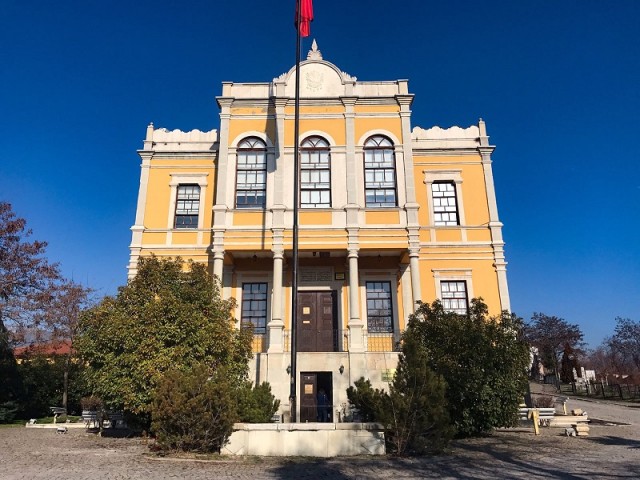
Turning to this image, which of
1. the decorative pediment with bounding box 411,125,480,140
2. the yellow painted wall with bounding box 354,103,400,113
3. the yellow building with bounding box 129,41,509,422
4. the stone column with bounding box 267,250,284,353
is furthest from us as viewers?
the decorative pediment with bounding box 411,125,480,140

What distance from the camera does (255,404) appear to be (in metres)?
12.1

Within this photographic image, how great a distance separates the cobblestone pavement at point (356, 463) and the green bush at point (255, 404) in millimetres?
1692

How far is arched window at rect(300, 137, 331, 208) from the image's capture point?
18547mm

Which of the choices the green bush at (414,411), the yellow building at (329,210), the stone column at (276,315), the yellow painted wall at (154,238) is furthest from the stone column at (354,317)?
the yellow painted wall at (154,238)

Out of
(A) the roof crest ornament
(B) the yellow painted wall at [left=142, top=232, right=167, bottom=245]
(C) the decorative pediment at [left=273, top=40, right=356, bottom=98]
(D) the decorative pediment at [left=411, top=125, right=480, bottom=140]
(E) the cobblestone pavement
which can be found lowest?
(E) the cobblestone pavement

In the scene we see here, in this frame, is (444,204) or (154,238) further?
(444,204)

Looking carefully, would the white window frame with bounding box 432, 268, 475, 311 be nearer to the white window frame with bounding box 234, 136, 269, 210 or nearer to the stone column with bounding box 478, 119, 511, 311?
the stone column with bounding box 478, 119, 511, 311

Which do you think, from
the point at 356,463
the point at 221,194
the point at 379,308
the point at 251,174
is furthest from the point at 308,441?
the point at 251,174

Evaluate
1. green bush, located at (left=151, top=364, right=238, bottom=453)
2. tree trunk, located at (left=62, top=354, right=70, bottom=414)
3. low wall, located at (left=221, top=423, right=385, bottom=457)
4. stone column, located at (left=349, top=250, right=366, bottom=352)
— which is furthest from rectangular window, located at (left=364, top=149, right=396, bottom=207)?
tree trunk, located at (left=62, top=354, right=70, bottom=414)

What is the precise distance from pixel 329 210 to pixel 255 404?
326 inches

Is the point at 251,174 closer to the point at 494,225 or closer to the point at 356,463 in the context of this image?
the point at 494,225

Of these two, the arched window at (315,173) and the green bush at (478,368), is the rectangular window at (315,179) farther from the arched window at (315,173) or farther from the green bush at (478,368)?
the green bush at (478,368)

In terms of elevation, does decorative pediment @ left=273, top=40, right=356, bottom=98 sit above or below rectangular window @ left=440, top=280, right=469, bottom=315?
above

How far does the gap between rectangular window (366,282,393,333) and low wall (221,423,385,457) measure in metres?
7.96
